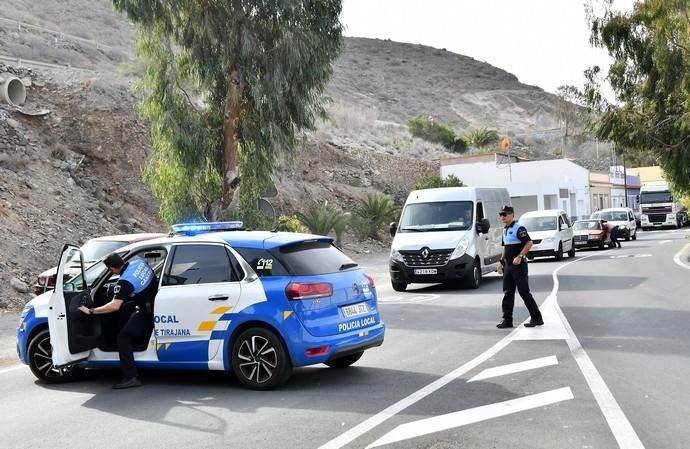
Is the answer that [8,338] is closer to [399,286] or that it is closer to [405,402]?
[405,402]

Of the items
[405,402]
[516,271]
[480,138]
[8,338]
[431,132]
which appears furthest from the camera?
[480,138]

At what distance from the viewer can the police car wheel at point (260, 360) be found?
26.7 ft

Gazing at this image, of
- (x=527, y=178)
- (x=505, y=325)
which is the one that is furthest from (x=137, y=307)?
(x=527, y=178)

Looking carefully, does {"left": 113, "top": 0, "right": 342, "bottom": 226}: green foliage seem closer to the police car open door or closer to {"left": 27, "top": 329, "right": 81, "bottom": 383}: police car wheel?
{"left": 27, "top": 329, "right": 81, "bottom": 383}: police car wheel

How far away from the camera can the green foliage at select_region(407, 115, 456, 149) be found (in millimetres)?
86125

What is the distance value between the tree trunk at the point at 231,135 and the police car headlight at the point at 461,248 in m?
6.60

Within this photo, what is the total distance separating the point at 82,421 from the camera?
7.36 metres

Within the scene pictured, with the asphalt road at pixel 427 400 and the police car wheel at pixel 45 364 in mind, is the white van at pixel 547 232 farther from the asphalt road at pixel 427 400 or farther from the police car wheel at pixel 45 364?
the police car wheel at pixel 45 364

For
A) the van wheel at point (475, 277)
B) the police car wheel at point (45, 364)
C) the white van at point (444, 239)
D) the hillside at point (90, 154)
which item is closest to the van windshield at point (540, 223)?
the hillside at point (90, 154)

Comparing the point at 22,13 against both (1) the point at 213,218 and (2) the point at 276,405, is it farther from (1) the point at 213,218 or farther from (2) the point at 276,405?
(2) the point at 276,405

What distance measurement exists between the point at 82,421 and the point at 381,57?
165m

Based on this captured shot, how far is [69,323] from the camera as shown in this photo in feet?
27.8

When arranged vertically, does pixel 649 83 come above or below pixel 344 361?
above

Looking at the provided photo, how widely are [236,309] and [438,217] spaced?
40.7 feet
